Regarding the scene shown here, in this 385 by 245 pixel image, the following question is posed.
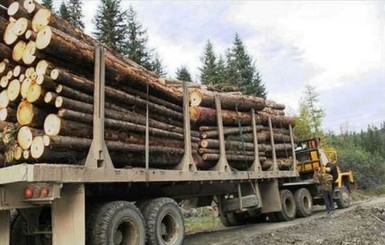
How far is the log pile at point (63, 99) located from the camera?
6691mm

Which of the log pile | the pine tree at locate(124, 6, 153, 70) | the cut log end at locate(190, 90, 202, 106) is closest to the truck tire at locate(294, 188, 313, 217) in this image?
Result: the cut log end at locate(190, 90, 202, 106)

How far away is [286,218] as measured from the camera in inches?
537

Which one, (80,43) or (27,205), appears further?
(80,43)

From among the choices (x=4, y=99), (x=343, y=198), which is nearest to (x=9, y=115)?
(x=4, y=99)

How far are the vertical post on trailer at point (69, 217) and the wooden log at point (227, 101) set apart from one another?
14.9ft

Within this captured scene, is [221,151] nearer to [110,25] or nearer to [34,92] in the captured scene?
[34,92]

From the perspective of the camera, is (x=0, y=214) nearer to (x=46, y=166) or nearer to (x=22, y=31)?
(x=46, y=166)

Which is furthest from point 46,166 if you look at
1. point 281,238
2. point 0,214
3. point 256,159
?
point 256,159

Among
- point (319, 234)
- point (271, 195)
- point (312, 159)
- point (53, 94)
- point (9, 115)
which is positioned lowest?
point (319, 234)

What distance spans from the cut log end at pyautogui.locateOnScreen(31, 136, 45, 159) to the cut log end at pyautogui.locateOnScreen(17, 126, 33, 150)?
8 centimetres

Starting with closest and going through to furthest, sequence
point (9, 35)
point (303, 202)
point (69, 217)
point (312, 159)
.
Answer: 1. point (69, 217)
2. point (9, 35)
3. point (303, 202)
4. point (312, 159)

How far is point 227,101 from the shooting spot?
11.3 meters

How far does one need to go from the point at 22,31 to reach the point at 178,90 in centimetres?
347

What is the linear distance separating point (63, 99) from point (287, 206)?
9.15 metres
